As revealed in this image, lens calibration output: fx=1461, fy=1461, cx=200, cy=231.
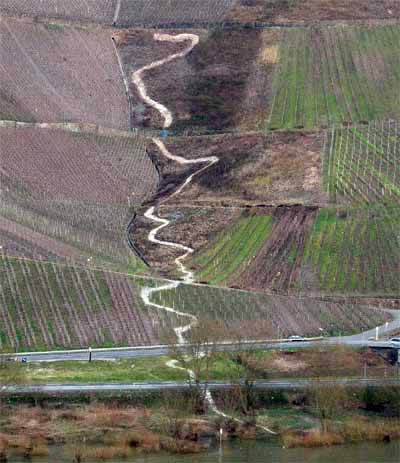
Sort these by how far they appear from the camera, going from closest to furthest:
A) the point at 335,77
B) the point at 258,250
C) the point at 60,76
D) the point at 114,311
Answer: the point at 114,311
the point at 258,250
the point at 60,76
the point at 335,77

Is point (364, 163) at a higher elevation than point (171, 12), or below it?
below

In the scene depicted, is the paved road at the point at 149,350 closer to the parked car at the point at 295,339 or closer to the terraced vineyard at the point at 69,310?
the parked car at the point at 295,339

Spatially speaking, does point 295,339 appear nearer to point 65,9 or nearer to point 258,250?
point 258,250

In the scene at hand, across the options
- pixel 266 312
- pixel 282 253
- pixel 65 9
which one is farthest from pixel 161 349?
pixel 65 9

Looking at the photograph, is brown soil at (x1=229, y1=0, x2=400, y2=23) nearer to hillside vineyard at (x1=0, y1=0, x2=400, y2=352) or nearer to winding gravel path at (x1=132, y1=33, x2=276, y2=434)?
hillside vineyard at (x1=0, y1=0, x2=400, y2=352)

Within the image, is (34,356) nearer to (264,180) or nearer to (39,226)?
(39,226)

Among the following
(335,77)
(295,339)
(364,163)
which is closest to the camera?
(295,339)

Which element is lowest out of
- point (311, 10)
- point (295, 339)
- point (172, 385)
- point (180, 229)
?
point (295, 339)

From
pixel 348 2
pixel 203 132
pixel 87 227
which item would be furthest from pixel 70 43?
pixel 87 227

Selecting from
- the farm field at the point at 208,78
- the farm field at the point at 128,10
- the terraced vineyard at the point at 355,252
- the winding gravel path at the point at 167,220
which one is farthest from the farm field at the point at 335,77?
the terraced vineyard at the point at 355,252
